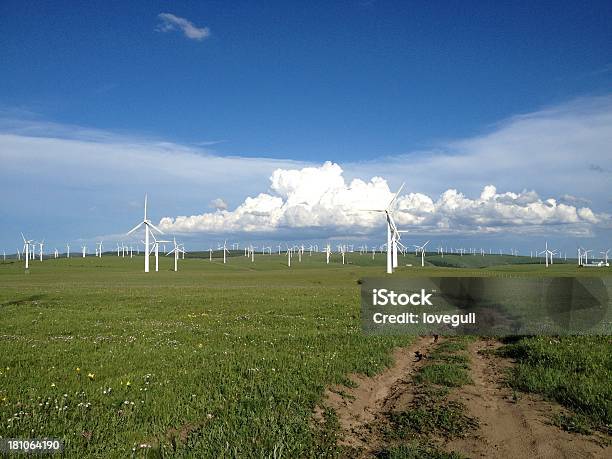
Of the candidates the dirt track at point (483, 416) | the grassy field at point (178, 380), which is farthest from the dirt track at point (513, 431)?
the grassy field at point (178, 380)

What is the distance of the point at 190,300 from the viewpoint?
43625 millimetres

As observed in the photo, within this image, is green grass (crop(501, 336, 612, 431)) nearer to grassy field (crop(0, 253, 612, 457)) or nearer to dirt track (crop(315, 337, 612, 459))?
dirt track (crop(315, 337, 612, 459))

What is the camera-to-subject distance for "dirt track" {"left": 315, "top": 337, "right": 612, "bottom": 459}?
10.1 metres

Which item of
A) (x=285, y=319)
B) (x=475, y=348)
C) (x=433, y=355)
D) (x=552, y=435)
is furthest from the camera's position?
(x=285, y=319)

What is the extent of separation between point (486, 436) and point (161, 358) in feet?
36.9

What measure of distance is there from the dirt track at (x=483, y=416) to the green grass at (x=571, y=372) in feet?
1.85

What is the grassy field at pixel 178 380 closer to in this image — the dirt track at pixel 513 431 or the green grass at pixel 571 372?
the green grass at pixel 571 372

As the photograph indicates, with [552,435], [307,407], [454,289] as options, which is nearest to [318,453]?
[307,407]

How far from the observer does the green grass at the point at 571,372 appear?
Answer: 474 inches

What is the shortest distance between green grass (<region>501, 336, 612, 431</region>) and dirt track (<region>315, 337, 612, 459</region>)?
1.85 ft

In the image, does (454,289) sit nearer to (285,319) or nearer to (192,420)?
(285,319)

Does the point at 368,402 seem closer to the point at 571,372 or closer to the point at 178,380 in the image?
the point at 178,380

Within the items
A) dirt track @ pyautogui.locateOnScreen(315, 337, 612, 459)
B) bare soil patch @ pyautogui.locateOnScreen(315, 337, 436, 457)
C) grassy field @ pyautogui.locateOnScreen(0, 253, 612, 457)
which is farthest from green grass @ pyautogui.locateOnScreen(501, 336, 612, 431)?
bare soil patch @ pyautogui.locateOnScreen(315, 337, 436, 457)

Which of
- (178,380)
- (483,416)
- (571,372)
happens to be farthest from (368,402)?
(571,372)
